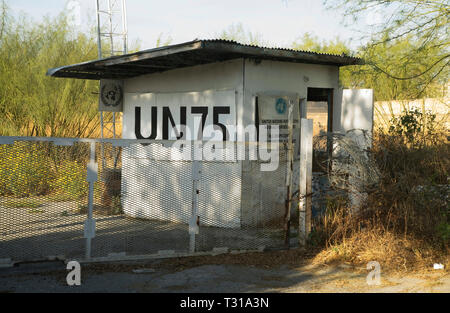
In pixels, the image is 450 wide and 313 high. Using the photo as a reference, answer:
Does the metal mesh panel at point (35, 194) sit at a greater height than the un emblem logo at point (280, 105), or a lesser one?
lesser

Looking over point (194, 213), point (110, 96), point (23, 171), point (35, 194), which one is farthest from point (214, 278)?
point (110, 96)

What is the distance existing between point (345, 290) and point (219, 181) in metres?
3.45

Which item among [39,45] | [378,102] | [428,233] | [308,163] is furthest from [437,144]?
[39,45]

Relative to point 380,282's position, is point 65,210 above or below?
above

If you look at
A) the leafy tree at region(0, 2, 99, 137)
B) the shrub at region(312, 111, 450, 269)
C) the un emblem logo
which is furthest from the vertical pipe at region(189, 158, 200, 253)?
the leafy tree at region(0, 2, 99, 137)

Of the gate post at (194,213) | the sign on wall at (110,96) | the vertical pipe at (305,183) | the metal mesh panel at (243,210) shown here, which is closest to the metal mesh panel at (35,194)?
the gate post at (194,213)

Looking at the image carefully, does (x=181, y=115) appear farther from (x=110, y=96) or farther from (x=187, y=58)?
(x=110, y=96)

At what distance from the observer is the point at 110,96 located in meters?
11.1

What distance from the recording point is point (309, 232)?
290 inches

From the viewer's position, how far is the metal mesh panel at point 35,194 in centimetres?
Answer: 621

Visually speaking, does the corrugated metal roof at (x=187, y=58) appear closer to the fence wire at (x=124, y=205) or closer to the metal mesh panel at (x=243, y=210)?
the fence wire at (x=124, y=205)

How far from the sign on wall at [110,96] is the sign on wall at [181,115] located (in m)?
0.19

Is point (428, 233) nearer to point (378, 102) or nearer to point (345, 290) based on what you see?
point (345, 290)

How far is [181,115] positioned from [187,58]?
1369mm
